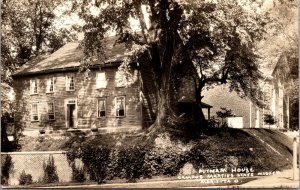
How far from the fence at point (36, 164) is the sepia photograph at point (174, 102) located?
1.8 inches

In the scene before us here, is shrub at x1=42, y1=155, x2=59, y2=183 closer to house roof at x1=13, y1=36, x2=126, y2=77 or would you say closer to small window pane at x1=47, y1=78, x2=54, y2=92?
house roof at x1=13, y1=36, x2=126, y2=77

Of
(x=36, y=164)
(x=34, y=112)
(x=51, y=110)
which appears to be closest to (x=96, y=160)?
(x=36, y=164)

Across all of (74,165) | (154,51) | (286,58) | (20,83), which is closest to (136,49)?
(154,51)

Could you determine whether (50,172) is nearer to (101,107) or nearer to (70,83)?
(101,107)

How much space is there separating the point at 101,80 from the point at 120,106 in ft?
7.63

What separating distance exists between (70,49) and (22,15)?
4.39m

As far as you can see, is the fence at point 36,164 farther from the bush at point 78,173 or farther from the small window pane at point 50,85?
the small window pane at point 50,85

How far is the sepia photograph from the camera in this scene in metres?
16.2

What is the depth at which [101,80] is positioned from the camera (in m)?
29.2

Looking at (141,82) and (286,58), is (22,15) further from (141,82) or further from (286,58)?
(286,58)

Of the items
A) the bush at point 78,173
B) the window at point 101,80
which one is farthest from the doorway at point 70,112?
the bush at point 78,173

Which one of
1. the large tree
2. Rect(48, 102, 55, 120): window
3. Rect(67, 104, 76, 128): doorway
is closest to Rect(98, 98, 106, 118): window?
Rect(67, 104, 76, 128): doorway

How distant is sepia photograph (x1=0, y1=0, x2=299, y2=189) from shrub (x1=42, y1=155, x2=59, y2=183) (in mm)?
45

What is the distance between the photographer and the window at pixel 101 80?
29.1 meters
